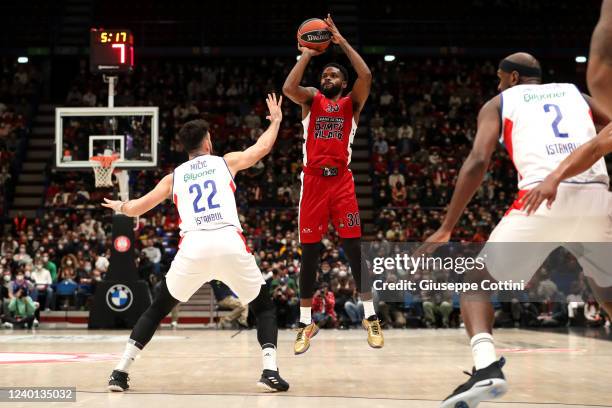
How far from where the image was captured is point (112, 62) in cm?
1373

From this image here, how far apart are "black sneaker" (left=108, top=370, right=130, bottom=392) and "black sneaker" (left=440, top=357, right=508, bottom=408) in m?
2.54

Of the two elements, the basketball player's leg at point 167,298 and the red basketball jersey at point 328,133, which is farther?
the red basketball jersey at point 328,133

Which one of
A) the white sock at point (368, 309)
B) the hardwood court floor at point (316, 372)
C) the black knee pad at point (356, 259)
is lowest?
the hardwood court floor at point (316, 372)

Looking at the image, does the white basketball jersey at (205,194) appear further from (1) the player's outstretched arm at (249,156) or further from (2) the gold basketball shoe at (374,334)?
(2) the gold basketball shoe at (374,334)

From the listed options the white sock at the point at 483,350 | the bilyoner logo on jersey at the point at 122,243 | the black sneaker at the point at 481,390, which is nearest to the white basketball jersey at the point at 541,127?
the white sock at the point at 483,350

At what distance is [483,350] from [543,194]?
85cm

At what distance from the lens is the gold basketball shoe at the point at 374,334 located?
6559 millimetres

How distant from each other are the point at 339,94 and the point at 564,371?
3.15 m

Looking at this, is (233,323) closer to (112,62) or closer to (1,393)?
(112,62)

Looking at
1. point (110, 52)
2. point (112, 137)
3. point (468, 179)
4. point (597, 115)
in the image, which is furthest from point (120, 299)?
point (468, 179)

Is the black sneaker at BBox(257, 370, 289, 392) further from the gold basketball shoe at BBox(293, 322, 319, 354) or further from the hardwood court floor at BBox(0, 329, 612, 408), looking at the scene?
the gold basketball shoe at BBox(293, 322, 319, 354)

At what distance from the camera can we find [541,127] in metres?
4.27

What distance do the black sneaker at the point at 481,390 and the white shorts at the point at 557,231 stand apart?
1.73ft

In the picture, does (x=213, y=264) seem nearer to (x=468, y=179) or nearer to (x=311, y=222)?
(x=311, y=222)
